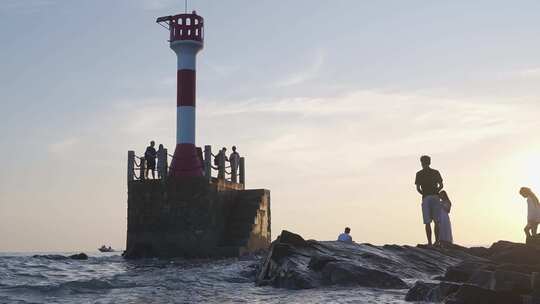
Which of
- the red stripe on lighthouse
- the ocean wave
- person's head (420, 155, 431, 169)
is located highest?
the red stripe on lighthouse

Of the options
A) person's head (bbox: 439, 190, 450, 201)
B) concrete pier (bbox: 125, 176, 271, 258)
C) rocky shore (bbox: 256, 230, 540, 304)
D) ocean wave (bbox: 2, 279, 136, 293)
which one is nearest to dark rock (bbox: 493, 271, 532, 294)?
rocky shore (bbox: 256, 230, 540, 304)

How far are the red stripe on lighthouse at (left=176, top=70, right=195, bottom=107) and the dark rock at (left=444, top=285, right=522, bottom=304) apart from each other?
1807 centimetres

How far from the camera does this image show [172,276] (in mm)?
11859

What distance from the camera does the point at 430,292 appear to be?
721 cm

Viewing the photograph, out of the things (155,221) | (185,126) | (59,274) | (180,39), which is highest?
(180,39)

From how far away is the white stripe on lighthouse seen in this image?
2281 centimetres

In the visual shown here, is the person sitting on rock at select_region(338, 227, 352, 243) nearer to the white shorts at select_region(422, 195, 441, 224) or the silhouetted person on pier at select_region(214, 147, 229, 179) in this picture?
the white shorts at select_region(422, 195, 441, 224)

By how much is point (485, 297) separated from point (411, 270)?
474 centimetres

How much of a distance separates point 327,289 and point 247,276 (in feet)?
10.7

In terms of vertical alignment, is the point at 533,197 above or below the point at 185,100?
below

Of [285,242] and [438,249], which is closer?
[285,242]

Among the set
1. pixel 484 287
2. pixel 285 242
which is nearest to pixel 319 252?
pixel 285 242

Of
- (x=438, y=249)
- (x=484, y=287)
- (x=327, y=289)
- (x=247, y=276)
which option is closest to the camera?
(x=484, y=287)

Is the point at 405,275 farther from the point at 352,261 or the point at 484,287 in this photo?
the point at 484,287
